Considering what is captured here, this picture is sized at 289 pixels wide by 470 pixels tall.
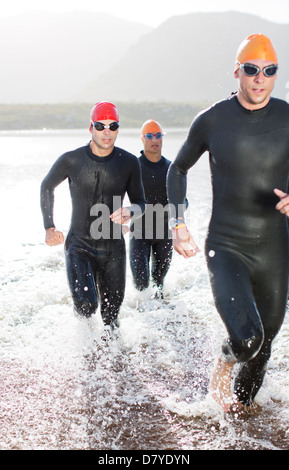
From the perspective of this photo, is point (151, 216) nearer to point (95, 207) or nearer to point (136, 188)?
point (136, 188)

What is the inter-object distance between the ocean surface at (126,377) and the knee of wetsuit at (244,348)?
2.27 feet

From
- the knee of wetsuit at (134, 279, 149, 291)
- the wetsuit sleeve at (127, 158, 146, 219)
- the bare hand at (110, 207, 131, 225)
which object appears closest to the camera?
the bare hand at (110, 207, 131, 225)

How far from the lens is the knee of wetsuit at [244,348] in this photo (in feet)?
11.6

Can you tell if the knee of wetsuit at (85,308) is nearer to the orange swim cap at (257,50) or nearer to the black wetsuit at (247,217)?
the black wetsuit at (247,217)

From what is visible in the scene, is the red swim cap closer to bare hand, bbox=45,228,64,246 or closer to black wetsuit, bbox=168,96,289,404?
bare hand, bbox=45,228,64,246

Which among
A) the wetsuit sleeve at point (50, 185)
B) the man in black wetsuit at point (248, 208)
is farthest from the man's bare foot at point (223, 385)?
the wetsuit sleeve at point (50, 185)

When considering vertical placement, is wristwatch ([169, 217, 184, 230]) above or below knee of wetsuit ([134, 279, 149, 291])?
above

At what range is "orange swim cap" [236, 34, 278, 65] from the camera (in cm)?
367

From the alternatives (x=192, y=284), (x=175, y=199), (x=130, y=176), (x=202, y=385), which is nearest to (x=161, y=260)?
(x=192, y=284)

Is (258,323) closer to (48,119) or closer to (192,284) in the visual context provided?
(192,284)

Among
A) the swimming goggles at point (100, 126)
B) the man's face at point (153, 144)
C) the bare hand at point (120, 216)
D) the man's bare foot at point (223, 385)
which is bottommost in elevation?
the man's bare foot at point (223, 385)

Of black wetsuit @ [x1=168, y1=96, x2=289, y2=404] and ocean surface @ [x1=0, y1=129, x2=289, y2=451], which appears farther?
ocean surface @ [x1=0, y1=129, x2=289, y2=451]

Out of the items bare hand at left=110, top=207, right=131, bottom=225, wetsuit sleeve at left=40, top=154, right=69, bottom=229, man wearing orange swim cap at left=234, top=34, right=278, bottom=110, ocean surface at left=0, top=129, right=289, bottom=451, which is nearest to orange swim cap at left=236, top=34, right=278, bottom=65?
man wearing orange swim cap at left=234, top=34, right=278, bottom=110

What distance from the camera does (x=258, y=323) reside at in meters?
3.55
